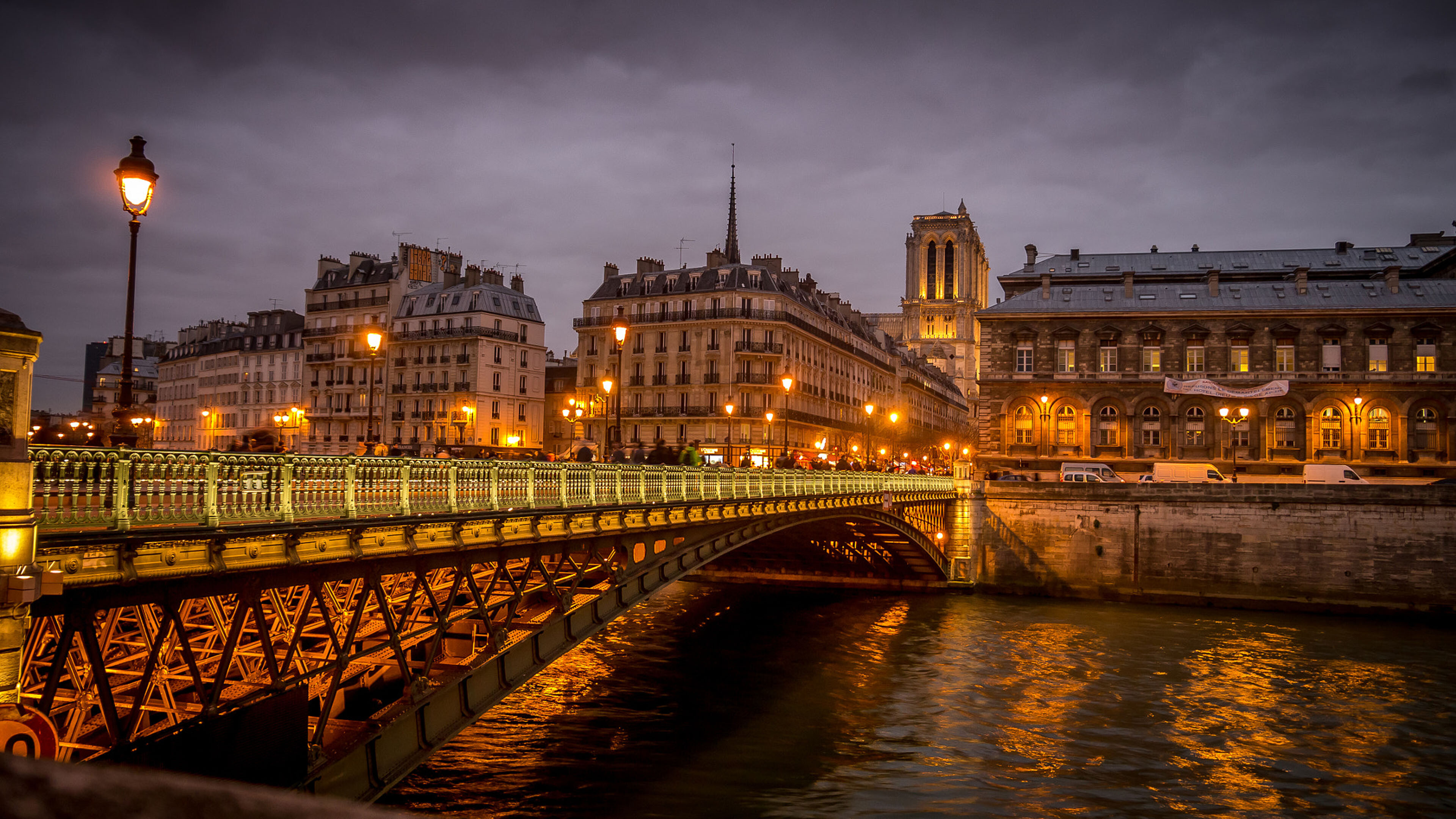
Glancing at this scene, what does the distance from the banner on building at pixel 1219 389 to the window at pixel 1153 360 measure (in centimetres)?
167

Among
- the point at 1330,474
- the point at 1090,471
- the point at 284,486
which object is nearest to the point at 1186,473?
the point at 1090,471

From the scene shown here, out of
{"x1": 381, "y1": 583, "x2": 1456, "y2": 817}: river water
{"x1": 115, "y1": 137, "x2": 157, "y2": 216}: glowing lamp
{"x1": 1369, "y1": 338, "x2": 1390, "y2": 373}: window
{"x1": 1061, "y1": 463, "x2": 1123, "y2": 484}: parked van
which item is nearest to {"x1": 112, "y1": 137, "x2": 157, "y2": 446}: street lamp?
{"x1": 115, "y1": 137, "x2": 157, "y2": 216}: glowing lamp

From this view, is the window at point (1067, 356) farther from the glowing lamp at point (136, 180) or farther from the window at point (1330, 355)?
the glowing lamp at point (136, 180)

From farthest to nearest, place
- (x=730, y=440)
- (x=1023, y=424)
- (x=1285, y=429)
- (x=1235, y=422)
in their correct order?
(x=730, y=440) < (x=1023, y=424) < (x=1285, y=429) < (x=1235, y=422)

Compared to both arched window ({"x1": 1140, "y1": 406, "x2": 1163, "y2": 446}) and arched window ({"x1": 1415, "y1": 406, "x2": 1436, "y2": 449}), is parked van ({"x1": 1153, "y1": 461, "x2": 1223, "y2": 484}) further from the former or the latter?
arched window ({"x1": 1415, "y1": 406, "x2": 1436, "y2": 449})

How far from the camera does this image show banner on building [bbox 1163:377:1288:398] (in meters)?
63.1

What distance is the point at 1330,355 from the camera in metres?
64.2

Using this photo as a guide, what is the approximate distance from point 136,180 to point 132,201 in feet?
0.82

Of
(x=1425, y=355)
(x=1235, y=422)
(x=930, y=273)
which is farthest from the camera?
(x=930, y=273)

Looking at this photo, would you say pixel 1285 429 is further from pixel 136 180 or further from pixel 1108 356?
pixel 136 180

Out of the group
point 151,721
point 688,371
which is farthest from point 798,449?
point 151,721

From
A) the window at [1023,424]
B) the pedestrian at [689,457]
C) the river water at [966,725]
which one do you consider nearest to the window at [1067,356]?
the window at [1023,424]

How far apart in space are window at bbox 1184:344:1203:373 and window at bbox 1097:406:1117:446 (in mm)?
4939

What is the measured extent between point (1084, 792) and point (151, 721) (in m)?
17.5
